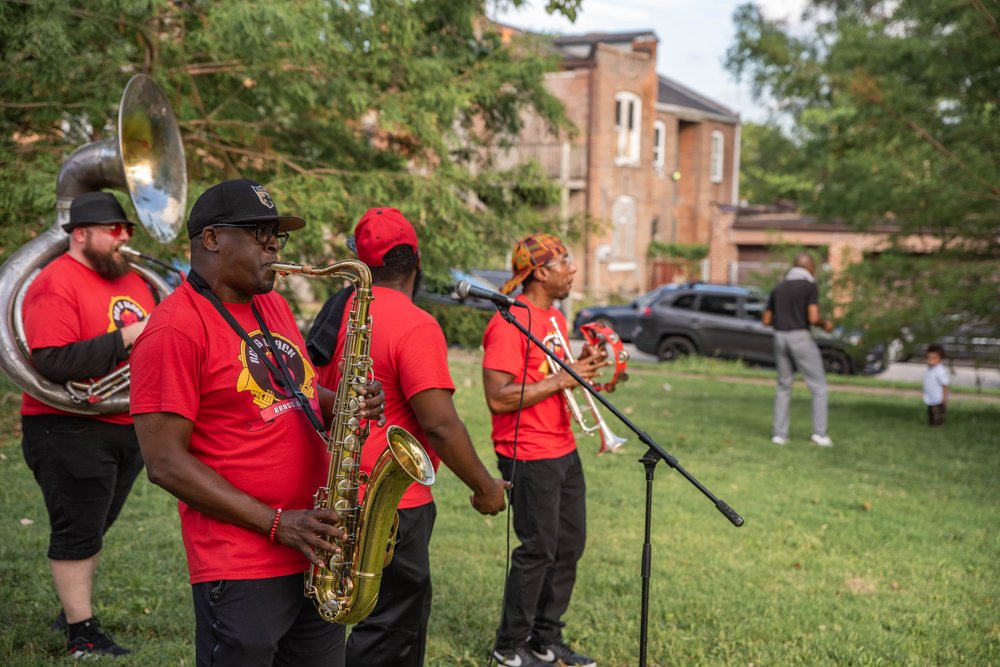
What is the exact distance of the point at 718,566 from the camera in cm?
612

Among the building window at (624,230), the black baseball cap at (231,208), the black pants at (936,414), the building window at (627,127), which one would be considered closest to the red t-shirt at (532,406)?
the black baseball cap at (231,208)

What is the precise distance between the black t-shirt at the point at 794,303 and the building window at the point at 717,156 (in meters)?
27.9

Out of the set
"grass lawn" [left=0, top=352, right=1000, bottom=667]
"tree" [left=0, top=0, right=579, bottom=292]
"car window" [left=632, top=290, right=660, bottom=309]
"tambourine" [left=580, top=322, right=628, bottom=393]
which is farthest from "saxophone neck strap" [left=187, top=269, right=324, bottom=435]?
"car window" [left=632, top=290, right=660, bottom=309]

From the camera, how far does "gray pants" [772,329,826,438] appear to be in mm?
10133

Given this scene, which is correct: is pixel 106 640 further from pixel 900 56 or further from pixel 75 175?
pixel 900 56

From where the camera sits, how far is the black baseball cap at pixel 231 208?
107 inches

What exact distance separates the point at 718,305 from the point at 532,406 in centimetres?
1526

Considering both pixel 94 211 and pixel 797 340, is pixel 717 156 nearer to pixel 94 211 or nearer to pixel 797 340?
pixel 797 340

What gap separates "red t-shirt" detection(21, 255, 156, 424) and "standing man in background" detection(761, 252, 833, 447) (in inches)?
293

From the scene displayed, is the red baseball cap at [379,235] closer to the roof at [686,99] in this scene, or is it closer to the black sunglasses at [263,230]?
the black sunglasses at [263,230]

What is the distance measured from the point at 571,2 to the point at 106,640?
5.59 metres

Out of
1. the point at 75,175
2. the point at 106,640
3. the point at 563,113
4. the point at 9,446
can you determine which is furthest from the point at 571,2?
the point at 9,446

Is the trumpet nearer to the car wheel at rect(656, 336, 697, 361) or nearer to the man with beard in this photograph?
the man with beard

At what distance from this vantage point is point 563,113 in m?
10.6
